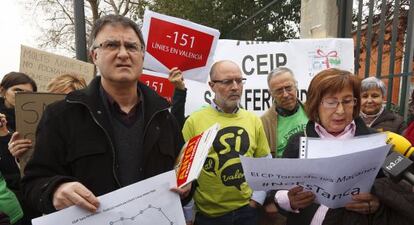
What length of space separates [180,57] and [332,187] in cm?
208

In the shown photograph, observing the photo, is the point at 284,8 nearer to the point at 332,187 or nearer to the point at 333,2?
the point at 333,2

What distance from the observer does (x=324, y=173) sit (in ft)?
4.50

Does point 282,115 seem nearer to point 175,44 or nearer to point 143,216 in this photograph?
point 175,44

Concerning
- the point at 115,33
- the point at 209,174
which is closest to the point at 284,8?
the point at 209,174

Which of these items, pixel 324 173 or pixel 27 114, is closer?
pixel 324 173

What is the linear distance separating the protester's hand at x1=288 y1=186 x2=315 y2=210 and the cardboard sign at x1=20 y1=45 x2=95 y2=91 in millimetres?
2610

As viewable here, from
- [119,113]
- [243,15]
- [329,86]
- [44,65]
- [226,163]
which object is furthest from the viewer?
[243,15]

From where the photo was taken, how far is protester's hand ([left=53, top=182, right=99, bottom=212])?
129cm

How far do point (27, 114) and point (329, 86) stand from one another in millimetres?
1617

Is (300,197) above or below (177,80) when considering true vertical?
below

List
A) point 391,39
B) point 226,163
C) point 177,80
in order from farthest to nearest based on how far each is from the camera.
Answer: point 391,39 → point 177,80 → point 226,163

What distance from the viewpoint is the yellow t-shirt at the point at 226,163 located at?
8.32ft

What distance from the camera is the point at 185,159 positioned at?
157cm

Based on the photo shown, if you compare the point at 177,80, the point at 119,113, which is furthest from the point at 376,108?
the point at 119,113
